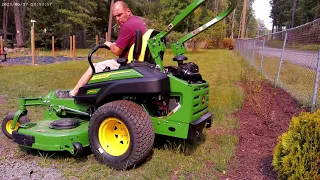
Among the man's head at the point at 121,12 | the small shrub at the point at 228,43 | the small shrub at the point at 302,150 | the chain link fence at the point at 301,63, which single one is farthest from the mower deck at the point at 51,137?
the small shrub at the point at 228,43

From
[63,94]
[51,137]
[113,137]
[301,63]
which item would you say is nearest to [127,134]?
[113,137]

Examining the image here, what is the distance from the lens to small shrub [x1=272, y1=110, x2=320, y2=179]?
2594mm

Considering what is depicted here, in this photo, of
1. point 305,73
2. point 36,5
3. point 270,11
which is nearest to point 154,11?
point 36,5

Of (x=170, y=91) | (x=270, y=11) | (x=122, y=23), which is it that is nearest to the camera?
(x=170, y=91)

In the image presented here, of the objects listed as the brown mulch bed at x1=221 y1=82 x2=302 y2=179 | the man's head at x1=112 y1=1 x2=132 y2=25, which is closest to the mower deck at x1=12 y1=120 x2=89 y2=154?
the man's head at x1=112 y1=1 x2=132 y2=25

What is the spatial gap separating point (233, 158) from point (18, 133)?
2.67m

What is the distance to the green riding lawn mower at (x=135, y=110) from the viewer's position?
335 cm

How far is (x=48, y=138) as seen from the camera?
361cm

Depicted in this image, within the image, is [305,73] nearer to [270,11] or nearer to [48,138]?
[48,138]

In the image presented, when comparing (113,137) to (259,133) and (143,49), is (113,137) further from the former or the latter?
(259,133)

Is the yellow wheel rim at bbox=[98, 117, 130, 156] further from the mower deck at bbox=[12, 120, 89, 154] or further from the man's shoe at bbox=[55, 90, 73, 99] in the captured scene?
the man's shoe at bbox=[55, 90, 73, 99]

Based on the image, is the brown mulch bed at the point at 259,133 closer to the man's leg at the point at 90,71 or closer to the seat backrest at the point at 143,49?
the seat backrest at the point at 143,49

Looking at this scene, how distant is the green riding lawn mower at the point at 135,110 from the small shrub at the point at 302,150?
1.04 metres

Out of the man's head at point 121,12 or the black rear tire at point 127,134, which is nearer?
the black rear tire at point 127,134
